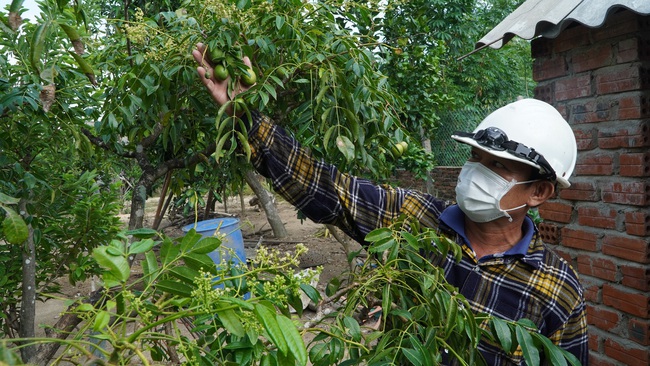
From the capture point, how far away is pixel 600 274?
103 inches

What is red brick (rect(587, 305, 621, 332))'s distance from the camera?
101 inches

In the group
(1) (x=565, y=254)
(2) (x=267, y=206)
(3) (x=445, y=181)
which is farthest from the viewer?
(3) (x=445, y=181)

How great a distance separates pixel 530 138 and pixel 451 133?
23.2 feet

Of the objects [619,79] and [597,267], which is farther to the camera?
[597,267]

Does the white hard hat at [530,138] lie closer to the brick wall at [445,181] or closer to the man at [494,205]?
the man at [494,205]

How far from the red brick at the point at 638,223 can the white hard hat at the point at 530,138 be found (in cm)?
72

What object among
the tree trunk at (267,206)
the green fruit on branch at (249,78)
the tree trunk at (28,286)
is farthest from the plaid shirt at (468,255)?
the tree trunk at (267,206)

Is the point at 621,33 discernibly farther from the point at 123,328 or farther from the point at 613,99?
the point at 123,328

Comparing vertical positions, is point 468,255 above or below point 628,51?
below

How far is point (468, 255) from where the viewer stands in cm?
183

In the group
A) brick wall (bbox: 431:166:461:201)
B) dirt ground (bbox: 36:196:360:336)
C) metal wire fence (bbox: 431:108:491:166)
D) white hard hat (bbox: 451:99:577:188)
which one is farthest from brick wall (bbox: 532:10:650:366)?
metal wire fence (bbox: 431:108:491:166)

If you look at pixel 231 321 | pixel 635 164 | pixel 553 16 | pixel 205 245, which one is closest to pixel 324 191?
pixel 205 245

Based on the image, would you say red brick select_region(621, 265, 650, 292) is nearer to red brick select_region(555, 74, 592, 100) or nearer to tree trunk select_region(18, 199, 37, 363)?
red brick select_region(555, 74, 592, 100)

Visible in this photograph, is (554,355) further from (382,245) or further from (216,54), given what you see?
(216,54)
